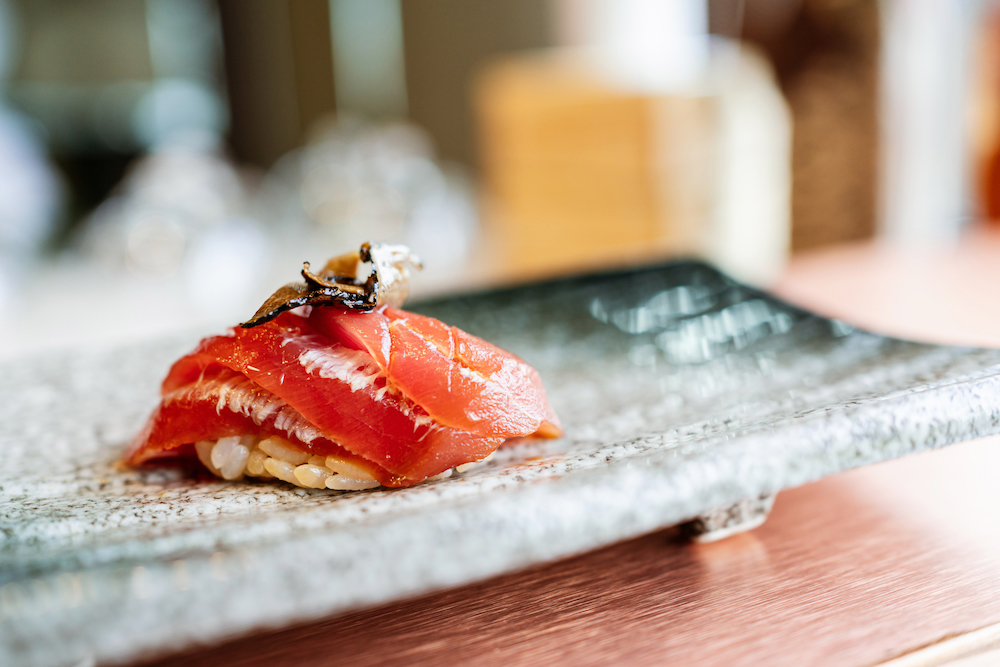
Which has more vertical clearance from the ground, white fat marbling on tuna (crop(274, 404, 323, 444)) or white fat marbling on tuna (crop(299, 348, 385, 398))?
white fat marbling on tuna (crop(299, 348, 385, 398))

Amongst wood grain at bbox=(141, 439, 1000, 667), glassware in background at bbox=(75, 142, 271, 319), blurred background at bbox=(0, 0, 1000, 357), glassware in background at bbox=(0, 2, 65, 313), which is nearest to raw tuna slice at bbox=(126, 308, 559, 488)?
wood grain at bbox=(141, 439, 1000, 667)

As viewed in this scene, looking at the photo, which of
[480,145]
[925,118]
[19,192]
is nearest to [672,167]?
[925,118]

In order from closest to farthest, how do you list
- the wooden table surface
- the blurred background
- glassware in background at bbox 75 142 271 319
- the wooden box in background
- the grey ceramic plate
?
the grey ceramic plate
the wooden table surface
the blurred background
the wooden box in background
glassware in background at bbox 75 142 271 319

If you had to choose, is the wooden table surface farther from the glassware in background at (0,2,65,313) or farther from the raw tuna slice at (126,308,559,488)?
the glassware in background at (0,2,65,313)

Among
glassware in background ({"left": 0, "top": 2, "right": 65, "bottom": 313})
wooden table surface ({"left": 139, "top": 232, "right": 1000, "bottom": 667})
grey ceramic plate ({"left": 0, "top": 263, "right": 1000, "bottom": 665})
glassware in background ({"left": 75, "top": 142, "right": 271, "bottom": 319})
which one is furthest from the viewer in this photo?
glassware in background ({"left": 0, "top": 2, "right": 65, "bottom": 313})

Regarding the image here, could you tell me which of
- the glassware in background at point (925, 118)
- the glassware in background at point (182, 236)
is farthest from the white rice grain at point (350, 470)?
the glassware in background at point (182, 236)

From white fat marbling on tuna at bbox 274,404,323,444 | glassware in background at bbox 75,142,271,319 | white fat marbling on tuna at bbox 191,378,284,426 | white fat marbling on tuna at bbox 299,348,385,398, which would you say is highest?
white fat marbling on tuna at bbox 299,348,385,398

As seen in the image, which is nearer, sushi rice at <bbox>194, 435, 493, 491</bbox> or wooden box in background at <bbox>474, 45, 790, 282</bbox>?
sushi rice at <bbox>194, 435, 493, 491</bbox>

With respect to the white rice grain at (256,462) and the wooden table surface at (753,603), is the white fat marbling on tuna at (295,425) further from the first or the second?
the wooden table surface at (753,603)
